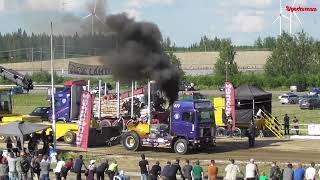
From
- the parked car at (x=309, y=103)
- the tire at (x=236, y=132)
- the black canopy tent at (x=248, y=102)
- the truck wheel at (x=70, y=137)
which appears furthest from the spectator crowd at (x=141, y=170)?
the parked car at (x=309, y=103)

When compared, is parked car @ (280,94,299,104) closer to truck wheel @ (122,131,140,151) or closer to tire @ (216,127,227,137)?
tire @ (216,127,227,137)

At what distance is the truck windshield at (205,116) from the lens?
33.5 m

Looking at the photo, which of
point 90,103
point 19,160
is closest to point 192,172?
point 19,160

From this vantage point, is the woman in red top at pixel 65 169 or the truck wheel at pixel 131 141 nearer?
the woman in red top at pixel 65 169

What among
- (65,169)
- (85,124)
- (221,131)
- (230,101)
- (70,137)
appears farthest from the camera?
(221,131)

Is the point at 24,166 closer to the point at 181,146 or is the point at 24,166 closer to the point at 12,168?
the point at 12,168

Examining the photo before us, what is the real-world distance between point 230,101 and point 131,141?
32.2 feet

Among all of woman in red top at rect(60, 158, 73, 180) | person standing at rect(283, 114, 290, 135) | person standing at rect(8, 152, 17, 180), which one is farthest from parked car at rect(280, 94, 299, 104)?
person standing at rect(8, 152, 17, 180)

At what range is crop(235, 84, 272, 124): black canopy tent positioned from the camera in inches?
1762

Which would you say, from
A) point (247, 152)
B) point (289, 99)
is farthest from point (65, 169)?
point (289, 99)

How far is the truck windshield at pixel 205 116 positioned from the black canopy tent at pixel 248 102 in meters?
10.8

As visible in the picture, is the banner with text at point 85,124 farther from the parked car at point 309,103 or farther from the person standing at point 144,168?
the parked car at point 309,103

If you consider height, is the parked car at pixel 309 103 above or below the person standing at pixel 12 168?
above

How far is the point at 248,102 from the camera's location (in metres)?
45.4
